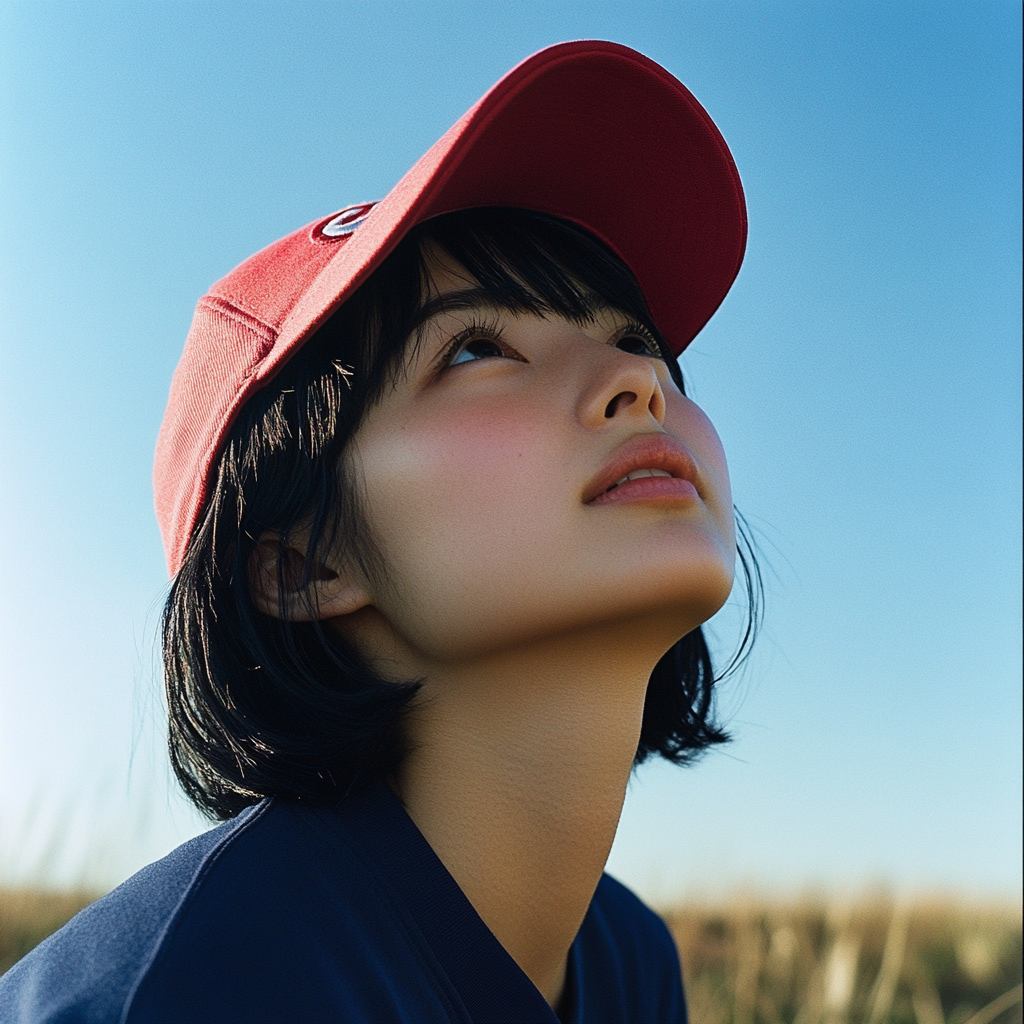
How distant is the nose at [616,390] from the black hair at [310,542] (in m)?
0.17

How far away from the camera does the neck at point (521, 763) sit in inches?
57.5

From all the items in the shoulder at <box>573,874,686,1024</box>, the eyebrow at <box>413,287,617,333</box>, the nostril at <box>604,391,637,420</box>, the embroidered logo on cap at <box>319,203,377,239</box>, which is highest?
the embroidered logo on cap at <box>319,203,377,239</box>

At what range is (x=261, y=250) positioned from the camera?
1.82 metres

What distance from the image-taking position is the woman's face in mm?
1376

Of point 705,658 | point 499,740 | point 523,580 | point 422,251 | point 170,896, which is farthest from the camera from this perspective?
point 705,658

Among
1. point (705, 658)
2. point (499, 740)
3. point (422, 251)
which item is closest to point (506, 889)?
point (499, 740)

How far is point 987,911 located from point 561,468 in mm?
2207

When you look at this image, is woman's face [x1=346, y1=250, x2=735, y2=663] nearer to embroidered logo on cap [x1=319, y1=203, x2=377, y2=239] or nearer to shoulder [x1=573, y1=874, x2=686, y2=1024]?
embroidered logo on cap [x1=319, y1=203, x2=377, y2=239]

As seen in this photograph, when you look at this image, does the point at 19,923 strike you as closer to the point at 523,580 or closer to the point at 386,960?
the point at 386,960

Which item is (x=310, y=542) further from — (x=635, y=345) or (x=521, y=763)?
(x=635, y=345)

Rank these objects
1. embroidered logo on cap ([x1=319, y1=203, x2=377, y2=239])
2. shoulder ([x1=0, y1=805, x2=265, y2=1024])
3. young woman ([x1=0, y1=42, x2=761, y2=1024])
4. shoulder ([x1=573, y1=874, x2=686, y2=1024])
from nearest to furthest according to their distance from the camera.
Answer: shoulder ([x1=0, y1=805, x2=265, y2=1024]) < young woman ([x1=0, y1=42, x2=761, y2=1024]) < embroidered logo on cap ([x1=319, y1=203, x2=377, y2=239]) < shoulder ([x1=573, y1=874, x2=686, y2=1024])

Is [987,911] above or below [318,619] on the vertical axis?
below

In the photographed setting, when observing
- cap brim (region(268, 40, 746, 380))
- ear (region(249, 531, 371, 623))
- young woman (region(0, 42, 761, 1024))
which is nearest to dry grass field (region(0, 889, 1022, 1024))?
young woman (region(0, 42, 761, 1024))

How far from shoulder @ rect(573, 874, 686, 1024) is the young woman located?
A: 6cm
